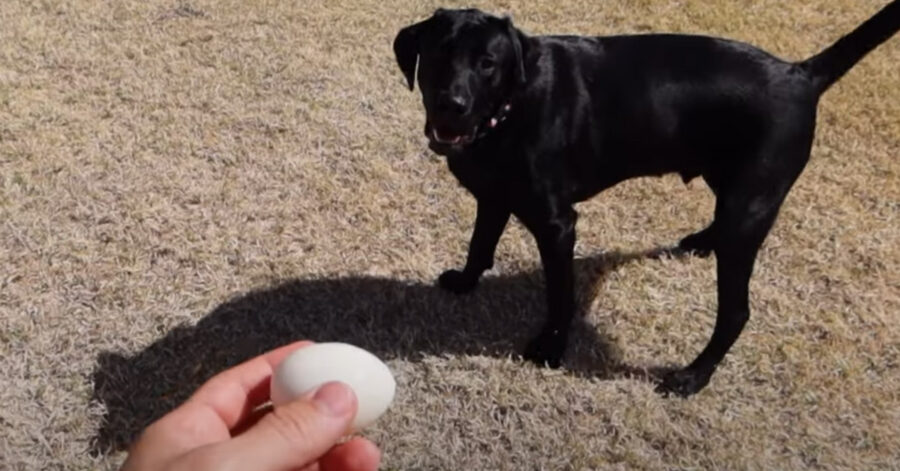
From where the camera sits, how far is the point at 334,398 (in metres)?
1.71

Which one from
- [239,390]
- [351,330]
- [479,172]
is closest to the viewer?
[239,390]

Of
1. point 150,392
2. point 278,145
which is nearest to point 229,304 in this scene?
point 150,392

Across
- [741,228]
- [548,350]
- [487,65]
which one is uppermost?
[487,65]

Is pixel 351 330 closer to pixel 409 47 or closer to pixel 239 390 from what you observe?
pixel 409 47

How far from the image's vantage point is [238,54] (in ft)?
16.1

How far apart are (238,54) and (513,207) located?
2.56m

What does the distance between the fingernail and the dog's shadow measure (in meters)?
1.45

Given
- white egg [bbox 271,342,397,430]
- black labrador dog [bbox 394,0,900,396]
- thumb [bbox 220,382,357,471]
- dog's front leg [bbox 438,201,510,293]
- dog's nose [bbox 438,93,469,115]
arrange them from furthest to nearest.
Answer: dog's front leg [bbox 438,201,510,293], black labrador dog [bbox 394,0,900,396], dog's nose [bbox 438,93,469,115], white egg [bbox 271,342,397,430], thumb [bbox 220,382,357,471]

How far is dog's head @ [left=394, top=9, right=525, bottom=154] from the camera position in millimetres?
2672

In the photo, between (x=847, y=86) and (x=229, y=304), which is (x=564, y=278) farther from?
(x=847, y=86)

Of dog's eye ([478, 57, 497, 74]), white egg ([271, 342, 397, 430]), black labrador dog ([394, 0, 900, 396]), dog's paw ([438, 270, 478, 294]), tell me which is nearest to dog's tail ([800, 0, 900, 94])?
black labrador dog ([394, 0, 900, 396])

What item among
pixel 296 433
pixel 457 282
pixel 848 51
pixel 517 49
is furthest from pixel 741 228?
pixel 296 433

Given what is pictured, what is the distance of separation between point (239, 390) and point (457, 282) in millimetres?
1540

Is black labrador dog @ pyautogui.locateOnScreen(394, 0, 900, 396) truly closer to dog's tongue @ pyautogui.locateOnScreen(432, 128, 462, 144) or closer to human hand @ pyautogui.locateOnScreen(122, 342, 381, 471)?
dog's tongue @ pyautogui.locateOnScreen(432, 128, 462, 144)
